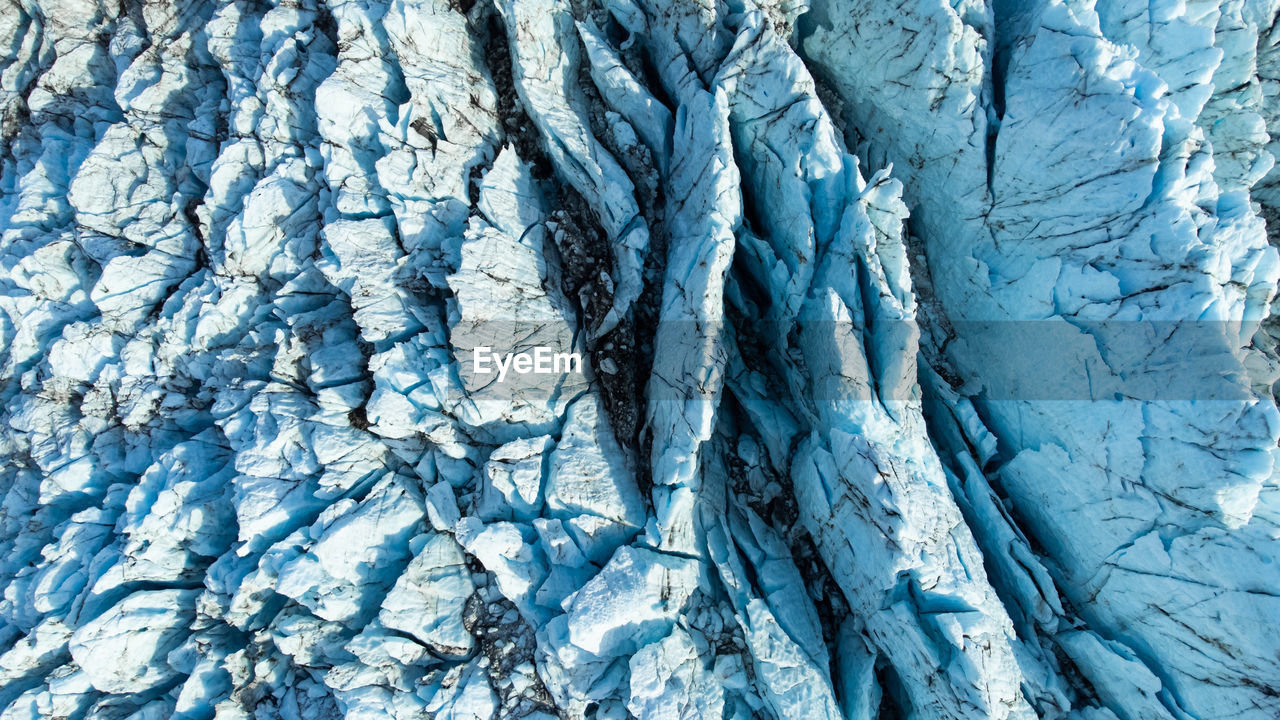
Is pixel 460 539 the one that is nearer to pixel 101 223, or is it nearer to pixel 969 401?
pixel 969 401

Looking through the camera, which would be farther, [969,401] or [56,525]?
[56,525]

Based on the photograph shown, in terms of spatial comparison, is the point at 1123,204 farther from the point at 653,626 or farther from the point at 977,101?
the point at 653,626

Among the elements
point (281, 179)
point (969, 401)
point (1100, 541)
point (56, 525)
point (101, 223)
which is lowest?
point (56, 525)

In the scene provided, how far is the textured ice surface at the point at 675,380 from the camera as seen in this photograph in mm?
8711

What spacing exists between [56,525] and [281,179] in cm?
1016

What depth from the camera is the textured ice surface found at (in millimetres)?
8711

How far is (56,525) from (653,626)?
1501cm

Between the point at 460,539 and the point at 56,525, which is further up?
the point at 460,539

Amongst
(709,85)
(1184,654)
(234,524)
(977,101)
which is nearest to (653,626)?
(1184,654)

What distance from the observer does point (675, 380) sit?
10008 mm

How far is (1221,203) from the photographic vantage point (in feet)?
30.6

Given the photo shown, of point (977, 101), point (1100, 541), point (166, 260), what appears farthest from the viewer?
point (166, 260)

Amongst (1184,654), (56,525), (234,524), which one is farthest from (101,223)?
(1184,654)

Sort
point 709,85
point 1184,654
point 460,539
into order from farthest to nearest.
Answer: point 709,85
point 460,539
point 1184,654
